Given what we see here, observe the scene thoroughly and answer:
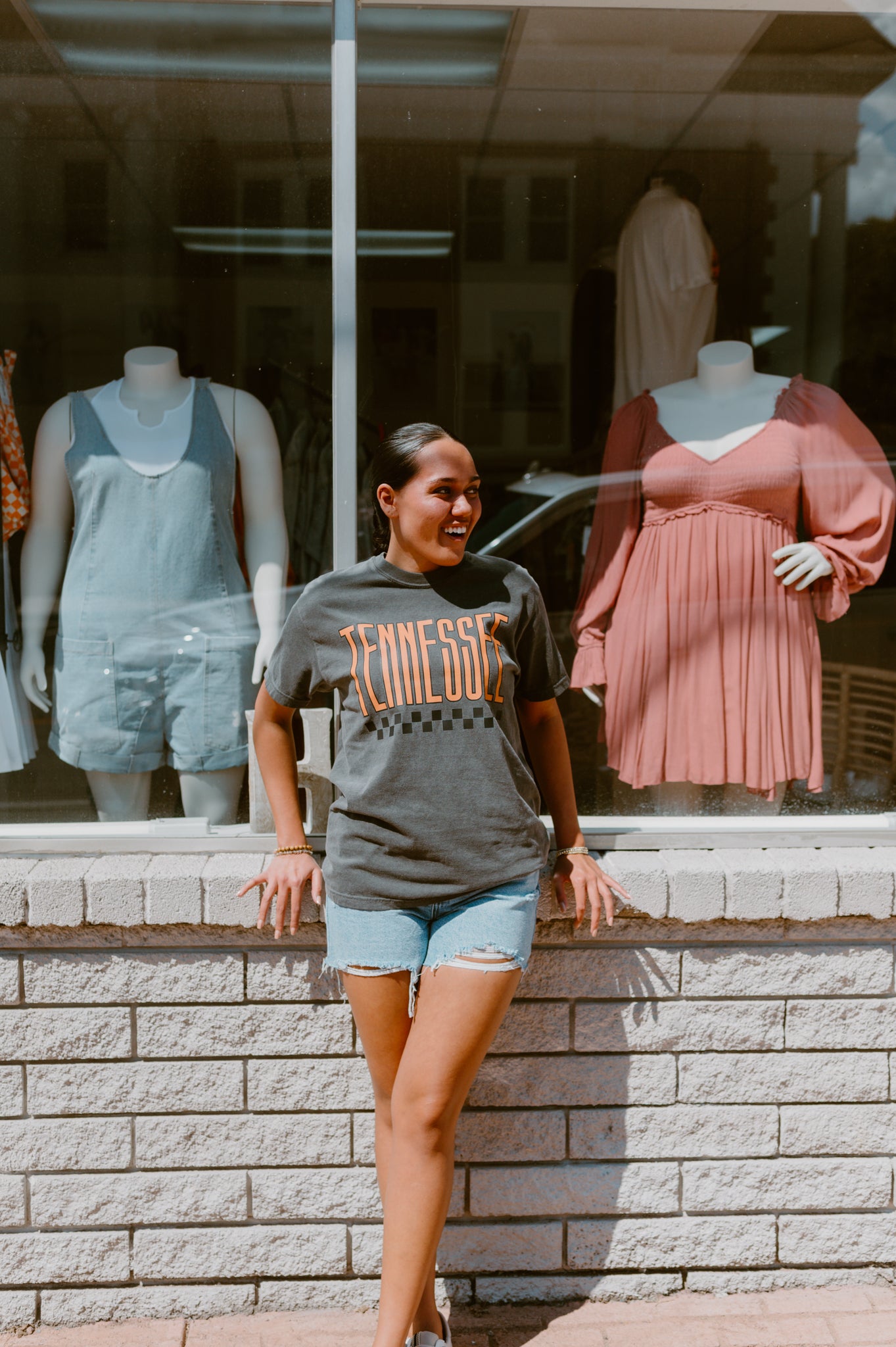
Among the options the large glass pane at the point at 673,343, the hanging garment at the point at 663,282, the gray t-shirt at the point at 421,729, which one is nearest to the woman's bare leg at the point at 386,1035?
the gray t-shirt at the point at 421,729

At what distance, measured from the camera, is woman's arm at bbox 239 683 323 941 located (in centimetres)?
229

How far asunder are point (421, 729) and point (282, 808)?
0.41 metres

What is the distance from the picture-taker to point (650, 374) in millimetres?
3002

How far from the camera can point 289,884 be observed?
2342mm

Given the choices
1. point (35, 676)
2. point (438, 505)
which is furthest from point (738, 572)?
point (35, 676)

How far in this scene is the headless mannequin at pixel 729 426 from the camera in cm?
281

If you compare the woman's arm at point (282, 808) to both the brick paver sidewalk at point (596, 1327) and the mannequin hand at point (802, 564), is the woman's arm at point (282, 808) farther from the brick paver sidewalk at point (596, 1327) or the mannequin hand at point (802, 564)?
the mannequin hand at point (802, 564)

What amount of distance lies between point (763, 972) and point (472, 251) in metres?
1.90

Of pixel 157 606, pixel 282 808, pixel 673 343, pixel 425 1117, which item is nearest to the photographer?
pixel 425 1117

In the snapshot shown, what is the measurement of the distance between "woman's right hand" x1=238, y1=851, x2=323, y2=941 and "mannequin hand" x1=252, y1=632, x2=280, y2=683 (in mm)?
520

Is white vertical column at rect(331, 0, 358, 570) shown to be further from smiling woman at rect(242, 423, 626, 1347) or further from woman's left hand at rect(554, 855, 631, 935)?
woman's left hand at rect(554, 855, 631, 935)

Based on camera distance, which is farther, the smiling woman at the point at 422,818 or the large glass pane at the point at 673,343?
the large glass pane at the point at 673,343

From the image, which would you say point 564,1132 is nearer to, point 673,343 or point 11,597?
point 11,597

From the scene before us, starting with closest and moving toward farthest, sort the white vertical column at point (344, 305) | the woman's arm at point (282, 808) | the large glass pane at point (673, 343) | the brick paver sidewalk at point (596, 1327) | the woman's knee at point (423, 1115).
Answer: the woman's knee at point (423, 1115)
the woman's arm at point (282, 808)
the brick paver sidewalk at point (596, 1327)
the white vertical column at point (344, 305)
the large glass pane at point (673, 343)
